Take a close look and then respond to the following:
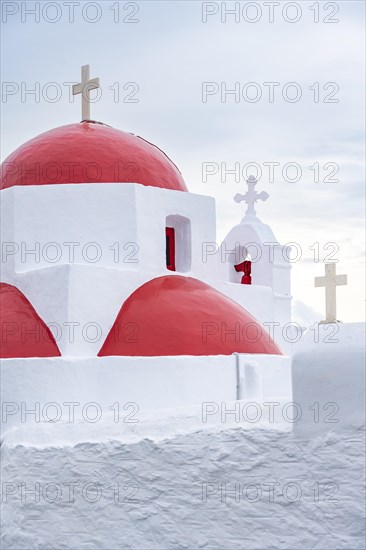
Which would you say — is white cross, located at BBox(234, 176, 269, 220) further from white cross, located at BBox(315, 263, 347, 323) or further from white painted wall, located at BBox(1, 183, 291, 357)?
white cross, located at BBox(315, 263, 347, 323)

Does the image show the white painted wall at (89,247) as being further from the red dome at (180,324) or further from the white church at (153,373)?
the red dome at (180,324)

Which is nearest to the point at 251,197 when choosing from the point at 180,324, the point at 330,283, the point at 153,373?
the point at 180,324

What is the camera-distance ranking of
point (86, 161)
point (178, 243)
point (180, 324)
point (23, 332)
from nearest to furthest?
point (23, 332) → point (180, 324) → point (86, 161) → point (178, 243)

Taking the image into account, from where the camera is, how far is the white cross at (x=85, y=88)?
11798 mm

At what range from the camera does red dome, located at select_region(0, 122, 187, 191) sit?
1084 centimetres

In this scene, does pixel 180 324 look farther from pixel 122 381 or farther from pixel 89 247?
pixel 89 247

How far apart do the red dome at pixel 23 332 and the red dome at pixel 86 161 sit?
201 centimetres

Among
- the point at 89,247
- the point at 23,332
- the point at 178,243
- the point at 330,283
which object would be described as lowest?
the point at 23,332

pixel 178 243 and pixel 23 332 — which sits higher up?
pixel 178 243

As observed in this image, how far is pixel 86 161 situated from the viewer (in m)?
10.9

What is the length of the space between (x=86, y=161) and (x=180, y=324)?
9.55 ft

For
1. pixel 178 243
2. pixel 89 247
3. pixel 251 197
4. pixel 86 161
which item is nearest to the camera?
pixel 89 247

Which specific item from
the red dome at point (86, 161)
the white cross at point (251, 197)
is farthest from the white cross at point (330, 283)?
the white cross at point (251, 197)

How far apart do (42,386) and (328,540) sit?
397cm
